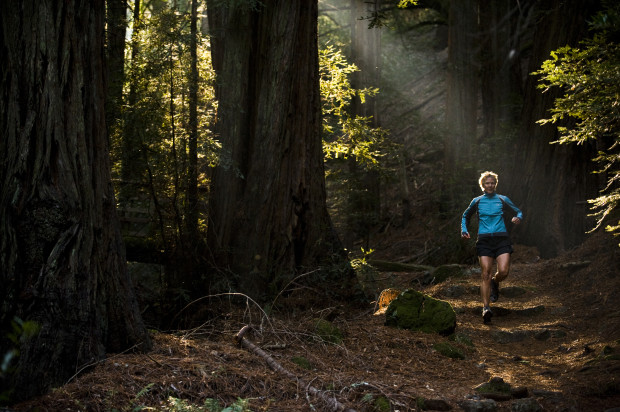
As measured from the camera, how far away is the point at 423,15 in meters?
25.9

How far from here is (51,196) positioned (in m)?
4.43

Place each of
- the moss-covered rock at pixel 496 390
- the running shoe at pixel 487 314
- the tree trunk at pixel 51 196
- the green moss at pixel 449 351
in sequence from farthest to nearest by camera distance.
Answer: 1. the running shoe at pixel 487 314
2. the green moss at pixel 449 351
3. the moss-covered rock at pixel 496 390
4. the tree trunk at pixel 51 196

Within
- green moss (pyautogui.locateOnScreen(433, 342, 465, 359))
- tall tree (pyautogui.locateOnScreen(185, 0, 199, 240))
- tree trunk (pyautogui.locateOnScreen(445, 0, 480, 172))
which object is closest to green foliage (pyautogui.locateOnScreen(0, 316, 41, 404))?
green moss (pyautogui.locateOnScreen(433, 342, 465, 359))

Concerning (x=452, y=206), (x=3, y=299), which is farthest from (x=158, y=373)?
(x=452, y=206)

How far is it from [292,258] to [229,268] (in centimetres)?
95

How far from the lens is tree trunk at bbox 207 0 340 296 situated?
28.5ft

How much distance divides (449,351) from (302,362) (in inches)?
83.9

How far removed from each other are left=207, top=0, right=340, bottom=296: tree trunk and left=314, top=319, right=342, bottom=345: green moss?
1.70 meters

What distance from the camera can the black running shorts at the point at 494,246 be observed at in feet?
28.7

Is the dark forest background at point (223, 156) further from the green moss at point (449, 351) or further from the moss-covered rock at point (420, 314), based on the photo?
the green moss at point (449, 351)

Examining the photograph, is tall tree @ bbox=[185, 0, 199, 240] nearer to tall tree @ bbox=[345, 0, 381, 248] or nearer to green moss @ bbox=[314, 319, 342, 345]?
green moss @ bbox=[314, 319, 342, 345]

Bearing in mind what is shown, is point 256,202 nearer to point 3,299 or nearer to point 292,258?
point 292,258

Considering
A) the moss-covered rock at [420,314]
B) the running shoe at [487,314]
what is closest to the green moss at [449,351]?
the moss-covered rock at [420,314]

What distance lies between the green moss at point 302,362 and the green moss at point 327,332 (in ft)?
2.75
